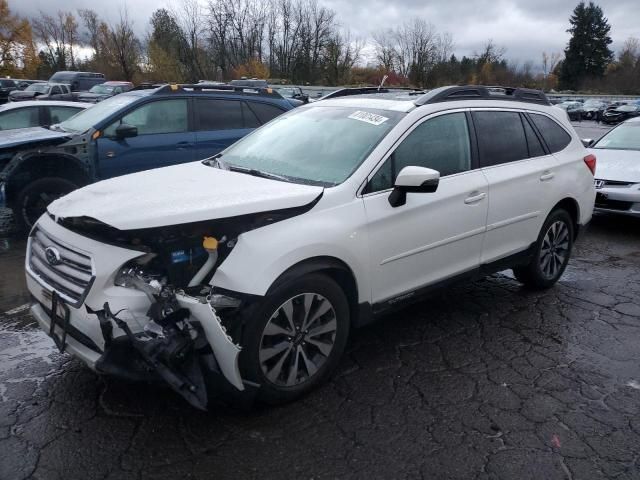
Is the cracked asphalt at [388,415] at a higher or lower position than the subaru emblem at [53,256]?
lower

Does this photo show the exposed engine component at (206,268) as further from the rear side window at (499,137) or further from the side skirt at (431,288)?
the rear side window at (499,137)

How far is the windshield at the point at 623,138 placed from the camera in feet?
28.0

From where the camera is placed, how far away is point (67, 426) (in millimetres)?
2926

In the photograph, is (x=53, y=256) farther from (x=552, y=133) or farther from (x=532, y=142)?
(x=552, y=133)

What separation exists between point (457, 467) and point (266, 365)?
1.12 m

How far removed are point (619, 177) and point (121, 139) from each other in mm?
6723

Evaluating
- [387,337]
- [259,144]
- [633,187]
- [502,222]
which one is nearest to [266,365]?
[387,337]

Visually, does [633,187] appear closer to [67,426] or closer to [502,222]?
[502,222]

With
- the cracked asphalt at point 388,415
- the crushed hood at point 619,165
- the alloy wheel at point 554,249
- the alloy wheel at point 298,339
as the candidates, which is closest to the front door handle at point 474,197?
the cracked asphalt at point 388,415

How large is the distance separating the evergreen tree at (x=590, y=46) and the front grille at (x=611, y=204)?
78728mm

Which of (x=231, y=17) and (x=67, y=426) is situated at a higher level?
(x=231, y=17)

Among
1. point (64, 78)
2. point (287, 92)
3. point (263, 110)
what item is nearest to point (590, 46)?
point (287, 92)

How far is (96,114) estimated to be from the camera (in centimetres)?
738

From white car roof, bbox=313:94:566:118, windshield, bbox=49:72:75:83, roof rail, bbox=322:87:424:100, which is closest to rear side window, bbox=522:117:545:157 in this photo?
white car roof, bbox=313:94:566:118
